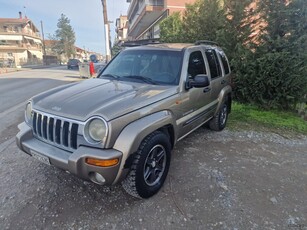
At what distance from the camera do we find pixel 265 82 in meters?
6.69

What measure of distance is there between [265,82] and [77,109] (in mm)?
5891

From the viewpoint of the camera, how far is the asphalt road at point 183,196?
2.52 meters

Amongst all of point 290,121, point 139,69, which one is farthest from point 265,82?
point 139,69

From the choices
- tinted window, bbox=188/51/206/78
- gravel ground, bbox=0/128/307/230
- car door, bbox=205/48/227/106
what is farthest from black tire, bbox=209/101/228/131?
tinted window, bbox=188/51/206/78

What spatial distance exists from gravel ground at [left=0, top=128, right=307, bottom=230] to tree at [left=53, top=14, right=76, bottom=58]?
245 ft

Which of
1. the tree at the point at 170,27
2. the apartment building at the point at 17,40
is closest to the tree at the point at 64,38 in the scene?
the apartment building at the point at 17,40

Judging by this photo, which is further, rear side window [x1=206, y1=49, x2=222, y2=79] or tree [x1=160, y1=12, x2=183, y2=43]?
tree [x1=160, y1=12, x2=183, y2=43]

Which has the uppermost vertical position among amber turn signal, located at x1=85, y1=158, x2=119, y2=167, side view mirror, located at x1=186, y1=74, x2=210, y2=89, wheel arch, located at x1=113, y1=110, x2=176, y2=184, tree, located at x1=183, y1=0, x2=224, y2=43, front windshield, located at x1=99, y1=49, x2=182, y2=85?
tree, located at x1=183, y1=0, x2=224, y2=43

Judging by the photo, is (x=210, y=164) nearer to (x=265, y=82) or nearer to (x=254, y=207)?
(x=254, y=207)

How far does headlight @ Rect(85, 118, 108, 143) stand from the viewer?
2357 mm

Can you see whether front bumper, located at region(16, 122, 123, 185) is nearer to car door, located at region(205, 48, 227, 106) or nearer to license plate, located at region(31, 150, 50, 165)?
license plate, located at region(31, 150, 50, 165)

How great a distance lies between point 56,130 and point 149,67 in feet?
5.82

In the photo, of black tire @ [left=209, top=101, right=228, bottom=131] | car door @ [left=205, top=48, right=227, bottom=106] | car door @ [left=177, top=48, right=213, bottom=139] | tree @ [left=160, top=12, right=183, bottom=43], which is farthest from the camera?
tree @ [left=160, top=12, right=183, bottom=43]

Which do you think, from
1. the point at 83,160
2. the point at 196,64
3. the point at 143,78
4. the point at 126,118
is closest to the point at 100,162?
the point at 83,160
